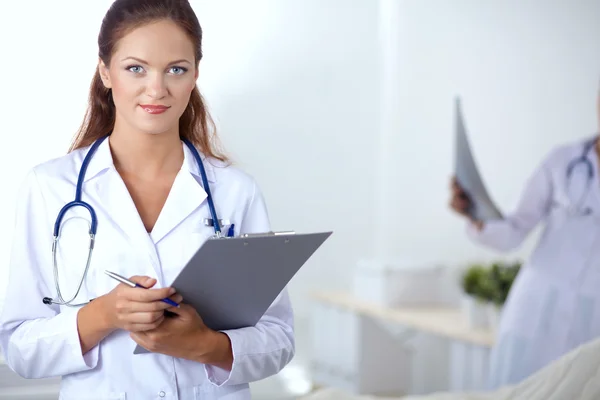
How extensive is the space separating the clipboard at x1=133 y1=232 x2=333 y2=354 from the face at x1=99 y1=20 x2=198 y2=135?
0.95 ft

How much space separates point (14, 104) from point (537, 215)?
1.73 meters

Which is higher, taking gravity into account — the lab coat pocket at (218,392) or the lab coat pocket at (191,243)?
the lab coat pocket at (191,243)

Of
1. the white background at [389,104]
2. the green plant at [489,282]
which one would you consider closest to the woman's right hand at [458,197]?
the green plant at [489,282]

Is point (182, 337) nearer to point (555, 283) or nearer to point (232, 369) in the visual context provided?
point (232, 369)

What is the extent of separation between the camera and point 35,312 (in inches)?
51.1

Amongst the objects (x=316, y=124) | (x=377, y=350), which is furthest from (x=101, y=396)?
(x=316, y=124)

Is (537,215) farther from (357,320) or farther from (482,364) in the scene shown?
(357,320)

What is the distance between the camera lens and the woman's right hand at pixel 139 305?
1158 millimetres

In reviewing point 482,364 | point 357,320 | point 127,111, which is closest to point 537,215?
point 482,364

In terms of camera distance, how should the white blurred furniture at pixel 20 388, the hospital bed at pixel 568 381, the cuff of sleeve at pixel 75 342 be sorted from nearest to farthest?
the cuff of sleeve at pixel 75 342
the hospital bed at pixel 568 381
the white blurred furniture at pixel 20 388

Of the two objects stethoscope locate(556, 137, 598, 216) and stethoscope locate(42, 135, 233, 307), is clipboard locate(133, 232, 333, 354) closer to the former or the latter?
stethoscope locate(42, 135, 233, 307)

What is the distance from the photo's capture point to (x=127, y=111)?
4.43 feet

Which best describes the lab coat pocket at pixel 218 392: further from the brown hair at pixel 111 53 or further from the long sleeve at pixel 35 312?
the brown hair at pixel 111 53

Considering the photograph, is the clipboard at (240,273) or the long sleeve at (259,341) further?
the long sleeve at (259,341)
